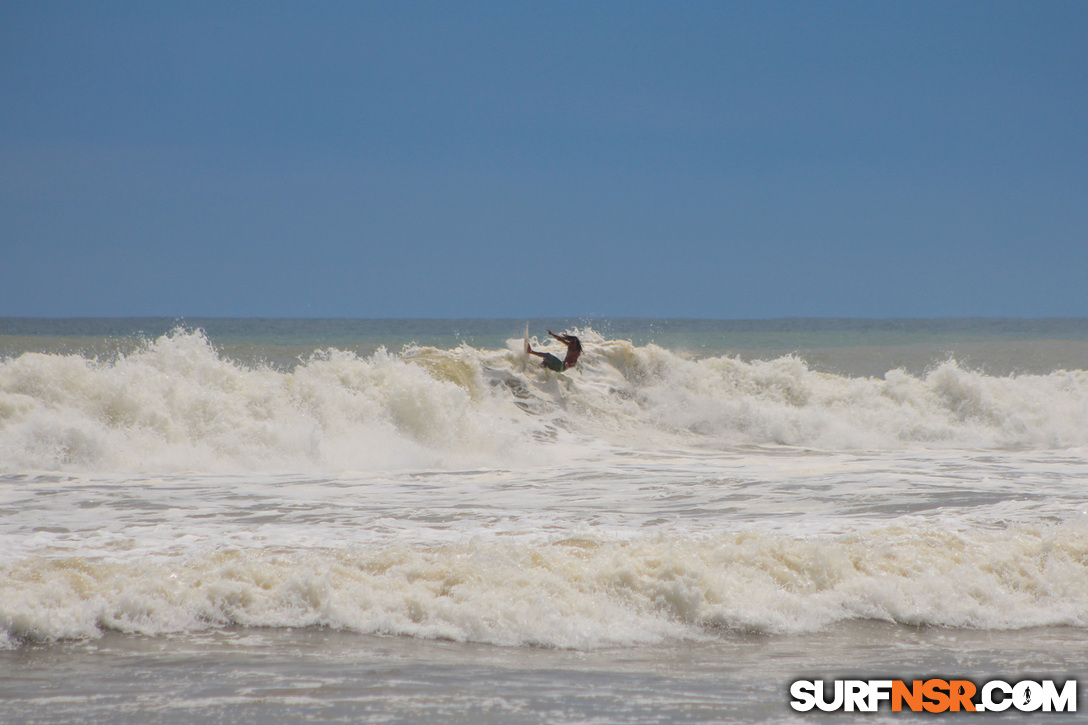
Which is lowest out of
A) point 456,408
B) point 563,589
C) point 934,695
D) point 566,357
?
point 934,695

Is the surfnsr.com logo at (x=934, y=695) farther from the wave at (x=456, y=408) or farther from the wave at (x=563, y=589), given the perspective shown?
the wave at (x=456, y=408)

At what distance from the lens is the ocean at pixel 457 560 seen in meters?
4.21

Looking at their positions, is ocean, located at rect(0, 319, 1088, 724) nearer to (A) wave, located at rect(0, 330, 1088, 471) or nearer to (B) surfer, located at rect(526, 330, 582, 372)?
(A) wave, located at rect(0, 330, 1088, 471)

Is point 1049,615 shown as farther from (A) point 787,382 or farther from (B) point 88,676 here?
(A) point 787,382

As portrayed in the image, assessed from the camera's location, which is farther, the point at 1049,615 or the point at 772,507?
the point at 772,507

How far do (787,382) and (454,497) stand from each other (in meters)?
9.50

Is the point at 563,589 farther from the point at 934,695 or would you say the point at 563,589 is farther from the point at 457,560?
the point at 934,695

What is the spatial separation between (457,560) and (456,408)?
21.4ft

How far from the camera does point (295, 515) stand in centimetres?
723

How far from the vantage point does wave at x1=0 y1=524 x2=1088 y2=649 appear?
497 centimetres

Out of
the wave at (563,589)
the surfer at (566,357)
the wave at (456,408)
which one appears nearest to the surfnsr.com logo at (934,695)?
the wave at (563,589)

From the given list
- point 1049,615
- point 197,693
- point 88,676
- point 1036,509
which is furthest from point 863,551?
point 88,676

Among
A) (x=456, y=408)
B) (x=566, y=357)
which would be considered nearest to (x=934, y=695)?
(x=456, y=408)

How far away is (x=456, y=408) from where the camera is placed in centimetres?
1214
